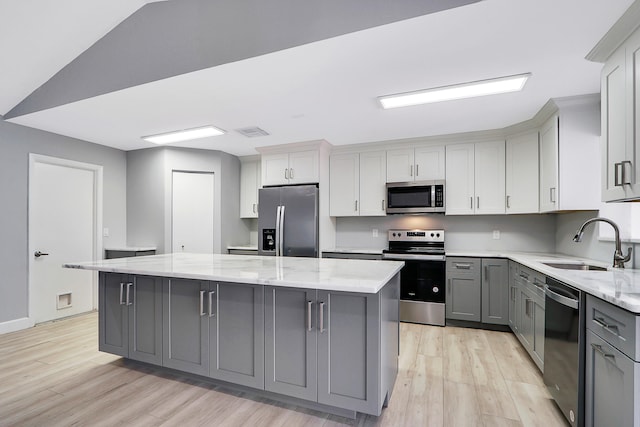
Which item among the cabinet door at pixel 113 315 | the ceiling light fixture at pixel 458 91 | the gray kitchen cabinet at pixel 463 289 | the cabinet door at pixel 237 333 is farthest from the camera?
the gray kitchen cabinet at pixel 463 289

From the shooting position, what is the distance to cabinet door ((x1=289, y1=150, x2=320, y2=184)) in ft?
14.3

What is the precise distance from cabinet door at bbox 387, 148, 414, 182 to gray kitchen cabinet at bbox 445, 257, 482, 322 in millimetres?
1252

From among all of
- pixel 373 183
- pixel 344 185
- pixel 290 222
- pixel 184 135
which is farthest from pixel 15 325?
pixel 373 183

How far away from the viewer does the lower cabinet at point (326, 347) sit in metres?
1.76

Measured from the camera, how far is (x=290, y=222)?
428 centimetres

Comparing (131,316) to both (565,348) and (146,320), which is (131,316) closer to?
(146,320)

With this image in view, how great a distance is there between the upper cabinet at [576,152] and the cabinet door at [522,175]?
1.69 ft

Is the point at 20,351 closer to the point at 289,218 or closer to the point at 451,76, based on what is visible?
the point at 289,218

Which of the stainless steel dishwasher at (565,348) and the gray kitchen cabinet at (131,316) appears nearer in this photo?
the stainless steel dishwasher at (565,348)

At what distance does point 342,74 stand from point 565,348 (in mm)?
2337

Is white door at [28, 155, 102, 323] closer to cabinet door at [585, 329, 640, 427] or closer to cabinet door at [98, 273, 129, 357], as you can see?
cabinet door at [98, 273, 129, 357]

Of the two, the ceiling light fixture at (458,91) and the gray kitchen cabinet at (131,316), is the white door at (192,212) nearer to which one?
the gray kitchen cabinet at (131,316)

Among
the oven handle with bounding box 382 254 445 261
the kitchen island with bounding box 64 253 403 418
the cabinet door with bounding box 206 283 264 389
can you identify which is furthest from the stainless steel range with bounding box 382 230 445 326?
the cabinet door with bounding box 206 283 264 389

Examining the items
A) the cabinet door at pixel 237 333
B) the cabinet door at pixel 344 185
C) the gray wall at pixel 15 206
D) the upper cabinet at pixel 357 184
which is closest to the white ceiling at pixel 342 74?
the gray wall at pixel 15 206
